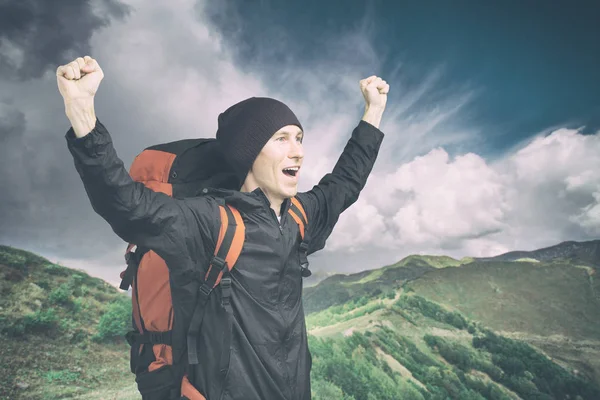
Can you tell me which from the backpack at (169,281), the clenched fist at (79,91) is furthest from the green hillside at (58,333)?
the clenched fist at (79,91)

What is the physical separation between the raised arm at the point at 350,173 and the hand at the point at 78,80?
1.55m

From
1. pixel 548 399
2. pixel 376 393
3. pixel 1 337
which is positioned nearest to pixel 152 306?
pixel 376 393

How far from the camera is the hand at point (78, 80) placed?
163cm

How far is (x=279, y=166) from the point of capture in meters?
2.46

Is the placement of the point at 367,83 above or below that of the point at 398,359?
above

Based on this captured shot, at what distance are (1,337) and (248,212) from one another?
732 cm

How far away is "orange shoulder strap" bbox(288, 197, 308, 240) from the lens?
2604 millimetres

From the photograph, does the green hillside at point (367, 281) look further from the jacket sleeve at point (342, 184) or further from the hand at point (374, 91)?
the hand at point (374, 91)

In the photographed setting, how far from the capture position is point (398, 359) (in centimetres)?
700

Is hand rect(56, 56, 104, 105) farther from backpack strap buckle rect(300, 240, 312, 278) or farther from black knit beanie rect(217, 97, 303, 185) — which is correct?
backpack strap buckle rect(300, 240, 312, 278)

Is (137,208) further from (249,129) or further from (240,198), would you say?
(249,129)

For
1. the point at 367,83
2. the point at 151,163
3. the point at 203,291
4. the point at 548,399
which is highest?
the point at 367,83

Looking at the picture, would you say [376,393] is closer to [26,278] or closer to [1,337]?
[1,337]

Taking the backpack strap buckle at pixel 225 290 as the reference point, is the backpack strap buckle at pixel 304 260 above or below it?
above
